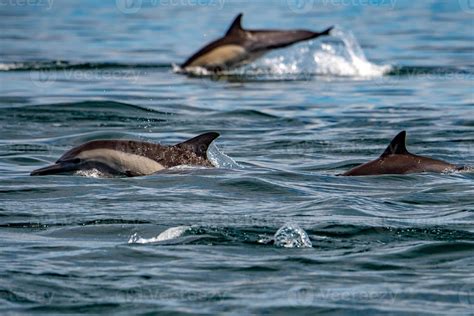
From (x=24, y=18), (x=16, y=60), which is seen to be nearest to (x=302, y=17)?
(x=24, y=18)

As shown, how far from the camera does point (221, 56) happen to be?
24.8 metres

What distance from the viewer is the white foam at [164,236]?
9922 millimetres

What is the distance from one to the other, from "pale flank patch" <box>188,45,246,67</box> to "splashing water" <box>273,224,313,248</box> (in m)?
14.6

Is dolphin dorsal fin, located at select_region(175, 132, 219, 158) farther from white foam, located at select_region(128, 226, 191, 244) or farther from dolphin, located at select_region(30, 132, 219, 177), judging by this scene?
white foam, located at select_region(128, 226, 191, 244)

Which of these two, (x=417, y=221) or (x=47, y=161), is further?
(x=47, y=161)

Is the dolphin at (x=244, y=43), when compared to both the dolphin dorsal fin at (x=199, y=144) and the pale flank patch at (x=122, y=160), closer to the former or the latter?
the dolphin dorsal fin at (x=199, y=144)

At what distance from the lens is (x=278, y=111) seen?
65.7ft

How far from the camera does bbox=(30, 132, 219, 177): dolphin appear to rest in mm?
12500

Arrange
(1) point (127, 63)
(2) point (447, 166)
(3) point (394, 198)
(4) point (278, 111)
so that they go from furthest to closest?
(1) point (127, 63) → (4) point (278, 111) → (2) point (447, 166) → (3) point (394, 198)

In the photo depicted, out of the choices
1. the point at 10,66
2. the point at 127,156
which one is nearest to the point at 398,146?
the point at 127,156

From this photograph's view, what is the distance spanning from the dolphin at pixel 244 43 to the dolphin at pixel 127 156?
11.5 metres

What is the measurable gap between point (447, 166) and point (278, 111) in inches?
284

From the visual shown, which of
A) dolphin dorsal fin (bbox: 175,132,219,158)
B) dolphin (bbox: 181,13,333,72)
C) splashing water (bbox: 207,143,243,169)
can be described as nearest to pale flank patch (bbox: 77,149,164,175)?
dolphin dorsal fin (bbox: 175,132,219,158)

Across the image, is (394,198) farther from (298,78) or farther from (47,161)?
(298,78)
